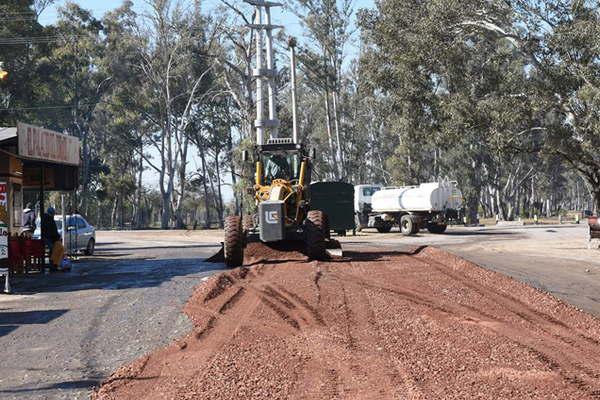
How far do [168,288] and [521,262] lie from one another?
10184 mm

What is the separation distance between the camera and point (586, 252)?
74.8 ft

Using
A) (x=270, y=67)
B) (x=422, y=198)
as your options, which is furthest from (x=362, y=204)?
(x=270, y=67)

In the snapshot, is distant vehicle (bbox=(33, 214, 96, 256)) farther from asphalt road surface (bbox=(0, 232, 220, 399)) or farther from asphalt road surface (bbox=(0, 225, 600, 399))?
asphalt road surface (bbox=(0, 232, 220, 399))

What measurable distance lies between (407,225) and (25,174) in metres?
21.4

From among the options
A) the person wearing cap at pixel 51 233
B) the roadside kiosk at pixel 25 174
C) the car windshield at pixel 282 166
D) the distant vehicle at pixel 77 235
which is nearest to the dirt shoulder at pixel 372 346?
the roadside kiosk at pixel 25 174

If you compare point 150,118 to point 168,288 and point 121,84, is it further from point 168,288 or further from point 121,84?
point 168,288

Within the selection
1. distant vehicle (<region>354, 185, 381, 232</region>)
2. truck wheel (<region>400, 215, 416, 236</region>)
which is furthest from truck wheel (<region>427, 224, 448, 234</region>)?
distant vehicle (<region>354, 185, 381, 232</region>)

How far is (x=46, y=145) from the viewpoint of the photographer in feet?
61.8

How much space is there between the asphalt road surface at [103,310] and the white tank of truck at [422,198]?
14949 millimetres

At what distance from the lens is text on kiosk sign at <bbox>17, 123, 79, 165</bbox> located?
17280 mm

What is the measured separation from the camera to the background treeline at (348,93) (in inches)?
1006

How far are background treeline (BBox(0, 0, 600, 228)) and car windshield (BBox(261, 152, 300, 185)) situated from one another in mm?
9597

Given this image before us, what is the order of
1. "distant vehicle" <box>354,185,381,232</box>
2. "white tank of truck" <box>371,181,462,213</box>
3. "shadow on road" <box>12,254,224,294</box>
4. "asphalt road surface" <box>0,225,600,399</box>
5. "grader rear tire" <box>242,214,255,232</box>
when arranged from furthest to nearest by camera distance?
"distant vehicle" <box>354,185,381,232</box>
"white tank of truck" <box>371,181,462,213</box>
"grader rear tire" <box>242,214,255,232</box>
"shadow on road" <box>12,254,224,294</box>
"asphalt road surface" <box>0,225,600,399</box>

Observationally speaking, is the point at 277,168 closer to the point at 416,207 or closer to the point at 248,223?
the point at 248,223
